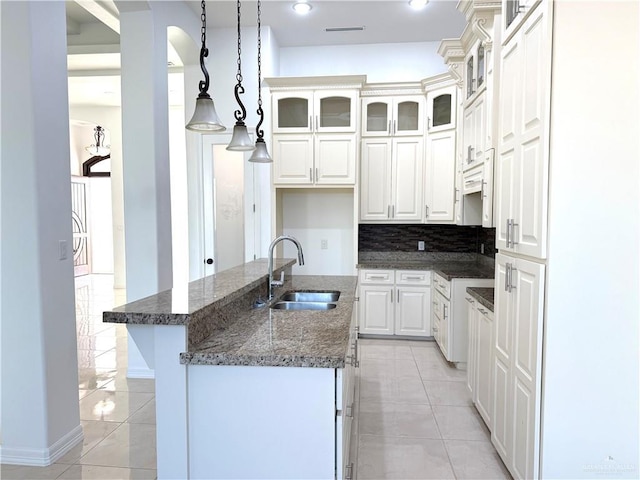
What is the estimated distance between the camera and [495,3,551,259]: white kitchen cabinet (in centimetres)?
167

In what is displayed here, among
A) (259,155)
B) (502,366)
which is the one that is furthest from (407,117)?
(502,366)

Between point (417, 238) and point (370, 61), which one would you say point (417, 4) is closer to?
point (370, 61)

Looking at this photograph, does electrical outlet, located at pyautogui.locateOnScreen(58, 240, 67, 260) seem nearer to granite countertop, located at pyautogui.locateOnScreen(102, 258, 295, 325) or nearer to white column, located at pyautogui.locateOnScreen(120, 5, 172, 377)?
granite countertop, located at pyautogui.locateOnScreen(102, 258, 295, 325)

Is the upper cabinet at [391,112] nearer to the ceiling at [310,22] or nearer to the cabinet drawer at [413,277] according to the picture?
the ceiling at [310,22]

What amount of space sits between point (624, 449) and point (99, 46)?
5.73m

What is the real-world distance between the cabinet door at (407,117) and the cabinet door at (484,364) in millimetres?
2420

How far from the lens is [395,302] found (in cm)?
444

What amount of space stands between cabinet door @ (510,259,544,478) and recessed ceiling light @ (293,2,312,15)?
3198 mm

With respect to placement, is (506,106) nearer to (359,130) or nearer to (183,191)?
(359,130)

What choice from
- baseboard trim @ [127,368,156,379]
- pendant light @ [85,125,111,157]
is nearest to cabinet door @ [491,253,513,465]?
baseboard trim @ [127,368,156,379]

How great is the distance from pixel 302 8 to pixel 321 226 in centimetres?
235

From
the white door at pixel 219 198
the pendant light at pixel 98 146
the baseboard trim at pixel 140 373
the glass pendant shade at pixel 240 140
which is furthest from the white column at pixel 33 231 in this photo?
the pendant light at pixel 98 146

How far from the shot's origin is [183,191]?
23.1 ft

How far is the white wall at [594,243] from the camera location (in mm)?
1582
